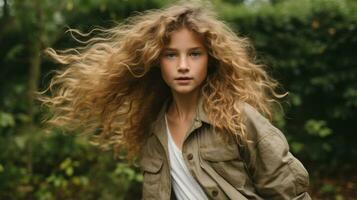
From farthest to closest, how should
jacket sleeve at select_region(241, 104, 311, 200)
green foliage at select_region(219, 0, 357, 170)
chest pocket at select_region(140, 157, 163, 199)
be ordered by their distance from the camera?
1. green foliage at select_region(219, 0, 357, 170)
2. chest pocket at select_region(140, 157, 163, 199)
3. jacket sleeve at select_region(241, 104, 311, 200)

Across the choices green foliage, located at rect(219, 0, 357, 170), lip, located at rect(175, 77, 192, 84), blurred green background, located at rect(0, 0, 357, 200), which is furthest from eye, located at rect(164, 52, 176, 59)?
green foliage, located at rect(219, 0, 357, 170)

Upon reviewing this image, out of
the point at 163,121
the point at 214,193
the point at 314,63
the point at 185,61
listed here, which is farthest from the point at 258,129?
the point at 314,63

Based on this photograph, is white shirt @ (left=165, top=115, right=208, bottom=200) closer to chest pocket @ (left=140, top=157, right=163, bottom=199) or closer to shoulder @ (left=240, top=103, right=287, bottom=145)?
chest pocket @ (left=140, top=157, right=163, bottom=199)

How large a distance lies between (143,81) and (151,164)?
48 cm

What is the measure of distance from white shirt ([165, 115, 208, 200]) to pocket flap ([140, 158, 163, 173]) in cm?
7

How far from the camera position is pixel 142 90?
3.41 metres

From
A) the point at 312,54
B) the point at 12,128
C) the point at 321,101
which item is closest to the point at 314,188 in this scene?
the point at 321,101

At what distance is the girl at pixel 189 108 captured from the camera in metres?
2.87

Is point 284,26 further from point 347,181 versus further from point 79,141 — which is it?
point 79,141

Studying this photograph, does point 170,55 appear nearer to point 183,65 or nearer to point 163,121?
point 183,65

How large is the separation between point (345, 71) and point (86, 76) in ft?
12.4

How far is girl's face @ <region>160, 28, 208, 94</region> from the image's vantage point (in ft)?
9.64

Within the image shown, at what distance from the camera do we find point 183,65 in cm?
290

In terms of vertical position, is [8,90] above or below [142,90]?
below
